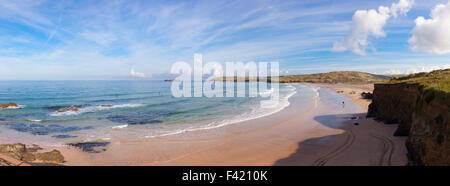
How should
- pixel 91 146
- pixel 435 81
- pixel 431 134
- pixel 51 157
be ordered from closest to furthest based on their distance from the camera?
pixel 431 134 < pixel 51 157 < pixel 435 81 < pixel 91 146

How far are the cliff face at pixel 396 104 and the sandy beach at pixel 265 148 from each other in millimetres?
896

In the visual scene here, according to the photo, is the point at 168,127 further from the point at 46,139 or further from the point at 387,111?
the point at 387,111

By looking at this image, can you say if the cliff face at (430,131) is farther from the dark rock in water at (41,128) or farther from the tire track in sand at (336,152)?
the dark rock in water at (41,128)

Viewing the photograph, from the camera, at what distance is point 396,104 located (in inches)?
594

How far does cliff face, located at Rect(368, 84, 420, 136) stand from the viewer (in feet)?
39.7

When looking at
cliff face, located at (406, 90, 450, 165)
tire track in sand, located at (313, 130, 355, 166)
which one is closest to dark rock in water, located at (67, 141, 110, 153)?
tire track in sand, located at (313, 130, 355, 166)

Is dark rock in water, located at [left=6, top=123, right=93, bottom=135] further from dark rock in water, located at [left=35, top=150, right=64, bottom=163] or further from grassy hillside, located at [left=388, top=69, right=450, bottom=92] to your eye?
grassy hillside, located at [left=388, top=69, right=450, bottom=92]

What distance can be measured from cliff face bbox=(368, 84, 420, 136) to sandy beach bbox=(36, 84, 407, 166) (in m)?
0.90

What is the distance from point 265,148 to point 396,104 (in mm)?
11021

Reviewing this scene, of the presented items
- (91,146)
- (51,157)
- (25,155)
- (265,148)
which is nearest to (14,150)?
(25,155)

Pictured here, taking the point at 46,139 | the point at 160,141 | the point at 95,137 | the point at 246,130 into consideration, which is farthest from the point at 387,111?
the point at 46,139

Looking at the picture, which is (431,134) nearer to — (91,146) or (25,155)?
(91,146)

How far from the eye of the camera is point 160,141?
1376 centimetres
